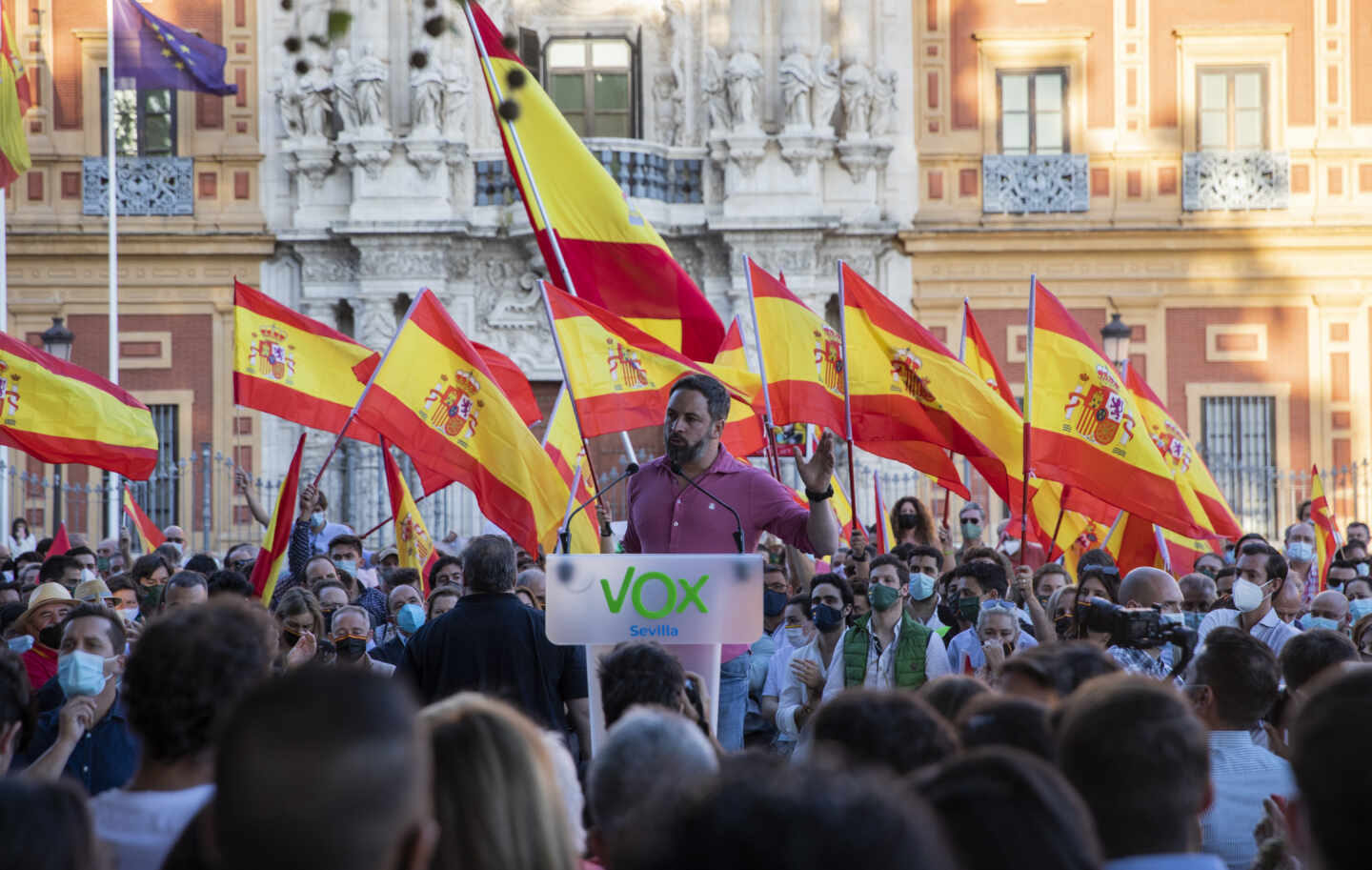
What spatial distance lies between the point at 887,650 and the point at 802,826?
574cm

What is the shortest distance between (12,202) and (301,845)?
2248cm

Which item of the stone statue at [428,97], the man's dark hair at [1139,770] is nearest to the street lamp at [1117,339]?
the stone statue at [428,97]

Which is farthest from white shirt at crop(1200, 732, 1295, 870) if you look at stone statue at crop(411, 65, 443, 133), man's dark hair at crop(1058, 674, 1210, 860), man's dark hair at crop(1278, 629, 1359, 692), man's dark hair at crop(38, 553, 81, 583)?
stone statue at crop(411, 65, 443, 133)

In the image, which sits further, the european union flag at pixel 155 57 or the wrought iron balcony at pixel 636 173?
the wrought iron balcony at pixel 636 173

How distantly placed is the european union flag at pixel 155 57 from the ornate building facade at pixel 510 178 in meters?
1.52

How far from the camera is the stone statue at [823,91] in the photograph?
72.8 feet

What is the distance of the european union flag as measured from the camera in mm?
20750

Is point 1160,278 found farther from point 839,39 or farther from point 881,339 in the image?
point 881,339

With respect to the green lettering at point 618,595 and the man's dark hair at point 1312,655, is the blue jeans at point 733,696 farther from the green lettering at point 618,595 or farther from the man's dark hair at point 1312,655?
the man's dark hair at point 1312,655

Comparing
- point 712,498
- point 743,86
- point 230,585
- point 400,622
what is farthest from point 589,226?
point 743,86

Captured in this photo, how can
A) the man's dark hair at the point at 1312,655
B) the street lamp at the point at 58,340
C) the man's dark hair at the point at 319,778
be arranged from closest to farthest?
the man's dark hair at the point at 319,778
the man's dark hair at the point at 1312,655
the street lamp at the point at 58,340

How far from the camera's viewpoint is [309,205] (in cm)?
2228

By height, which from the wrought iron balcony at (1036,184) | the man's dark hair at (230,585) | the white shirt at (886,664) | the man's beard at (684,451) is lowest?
the white shirt at (886,664)

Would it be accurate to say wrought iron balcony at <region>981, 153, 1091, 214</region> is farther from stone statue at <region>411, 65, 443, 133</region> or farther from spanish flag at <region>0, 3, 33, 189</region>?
spanish flag at <region>0, 3, 33, 189</region>
